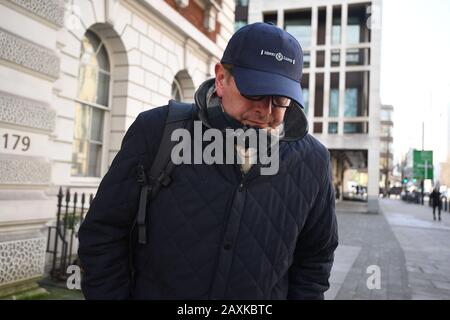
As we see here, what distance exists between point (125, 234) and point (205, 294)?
387mm

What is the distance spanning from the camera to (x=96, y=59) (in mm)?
7785

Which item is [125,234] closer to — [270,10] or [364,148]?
[364,148]

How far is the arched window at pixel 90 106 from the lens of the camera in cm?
732

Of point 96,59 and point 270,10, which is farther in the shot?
point 270,10

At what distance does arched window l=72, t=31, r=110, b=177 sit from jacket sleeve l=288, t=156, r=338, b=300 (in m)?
6.30

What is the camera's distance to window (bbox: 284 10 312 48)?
90.5 ft

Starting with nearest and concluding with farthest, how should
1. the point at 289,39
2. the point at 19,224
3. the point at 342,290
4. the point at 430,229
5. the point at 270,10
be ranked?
the point at 289,39 → the point at 19,224 → the point at 342,290 → the point at 430,229 → the point at 270,10

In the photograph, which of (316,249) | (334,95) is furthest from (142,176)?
(334,95)

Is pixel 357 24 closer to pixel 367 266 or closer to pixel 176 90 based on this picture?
pixel 176 90

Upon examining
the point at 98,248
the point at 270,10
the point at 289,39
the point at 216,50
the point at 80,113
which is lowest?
the point at 98,248

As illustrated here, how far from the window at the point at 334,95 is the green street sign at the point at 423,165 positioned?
1137 centimetres

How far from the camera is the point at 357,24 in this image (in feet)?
86.1

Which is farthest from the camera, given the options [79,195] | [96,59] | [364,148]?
[364,148]
